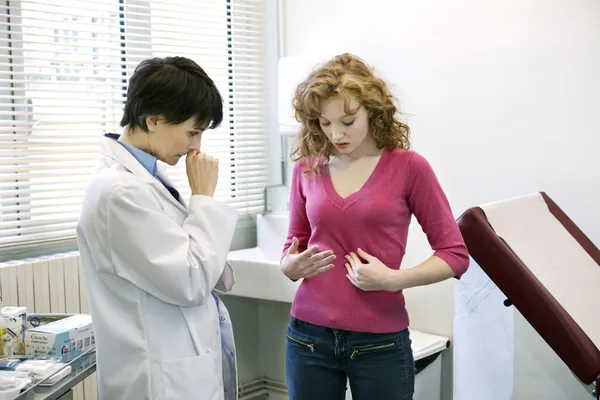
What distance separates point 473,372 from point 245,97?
175 cm

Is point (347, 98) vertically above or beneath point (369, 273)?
above

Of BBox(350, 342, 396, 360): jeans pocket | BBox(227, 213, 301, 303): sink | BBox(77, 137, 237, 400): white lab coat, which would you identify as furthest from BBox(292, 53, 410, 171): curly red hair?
BBox(227, 213, 301, 303): sink

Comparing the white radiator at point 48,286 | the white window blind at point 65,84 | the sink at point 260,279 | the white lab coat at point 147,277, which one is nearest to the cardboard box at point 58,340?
the white lab coat at point 147,277

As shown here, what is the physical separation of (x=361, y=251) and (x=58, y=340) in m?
0.77

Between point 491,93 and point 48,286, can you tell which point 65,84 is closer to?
point 48,286

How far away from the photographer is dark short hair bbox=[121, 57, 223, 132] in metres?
1.42

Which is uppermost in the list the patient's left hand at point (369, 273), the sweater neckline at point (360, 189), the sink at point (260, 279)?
the sweater neckline at point (360, 189)

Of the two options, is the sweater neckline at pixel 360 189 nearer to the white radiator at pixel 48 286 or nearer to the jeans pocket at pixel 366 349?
the jeans pocket at pixel 366 349

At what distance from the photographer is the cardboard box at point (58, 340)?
1702mm

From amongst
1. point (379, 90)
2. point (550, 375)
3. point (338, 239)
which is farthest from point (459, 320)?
point (379, 90)

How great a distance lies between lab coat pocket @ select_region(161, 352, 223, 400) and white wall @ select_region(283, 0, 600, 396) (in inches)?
56.7

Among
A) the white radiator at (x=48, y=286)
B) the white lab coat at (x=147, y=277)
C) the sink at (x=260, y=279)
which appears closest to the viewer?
the white lab coat at (x=147, y=277)

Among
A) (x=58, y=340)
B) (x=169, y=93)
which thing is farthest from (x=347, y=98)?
(x=58, y=340)

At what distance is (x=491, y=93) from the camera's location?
257cm
